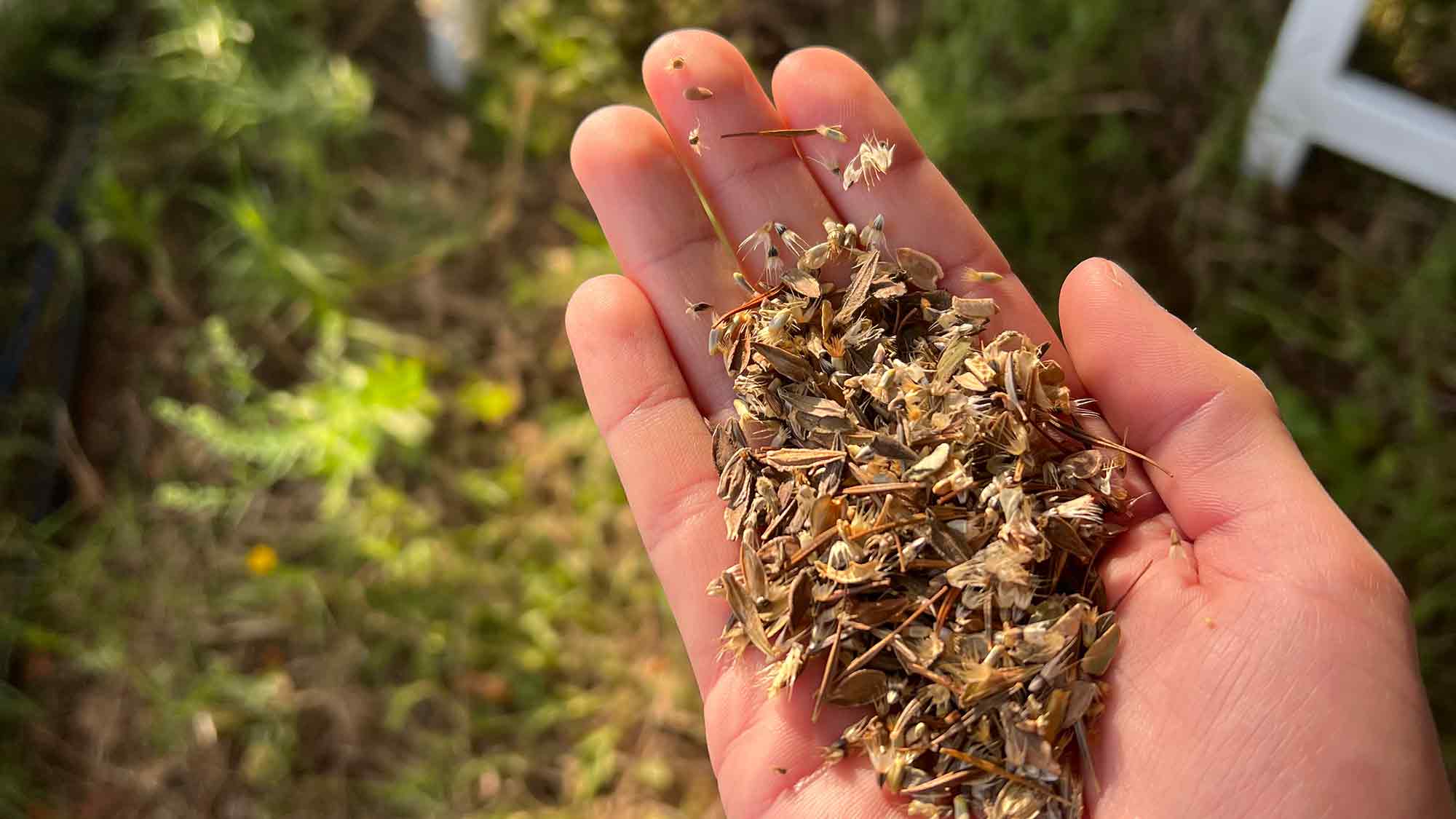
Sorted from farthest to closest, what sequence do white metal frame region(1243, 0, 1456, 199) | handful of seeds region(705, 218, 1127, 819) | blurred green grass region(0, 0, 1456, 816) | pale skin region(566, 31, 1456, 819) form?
blurred green grass region(0, 0, 1456, 816)
white metal frame region(1243, 0, 1456, 199)
handful of seeds region(705, 218, 1127, 819)
pale skin region(566, 31, 1456, 819)

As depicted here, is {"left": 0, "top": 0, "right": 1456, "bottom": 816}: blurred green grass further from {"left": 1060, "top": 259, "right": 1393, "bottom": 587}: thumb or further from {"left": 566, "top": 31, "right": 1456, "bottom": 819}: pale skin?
{"left": 1060, "top": 259, "right": 1393, "bottom": 587}: thumb

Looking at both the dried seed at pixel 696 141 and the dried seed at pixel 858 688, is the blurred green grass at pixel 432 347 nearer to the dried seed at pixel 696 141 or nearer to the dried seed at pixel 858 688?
the dried seed at pixel 696 141

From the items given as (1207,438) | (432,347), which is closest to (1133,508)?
(1207,438)

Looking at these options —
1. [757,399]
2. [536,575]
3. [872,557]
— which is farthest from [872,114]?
[536,575]

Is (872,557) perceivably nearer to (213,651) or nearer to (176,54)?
(213,651)

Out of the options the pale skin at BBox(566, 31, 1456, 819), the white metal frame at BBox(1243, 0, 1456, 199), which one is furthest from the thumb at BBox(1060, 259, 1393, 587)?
the white metal frame at BBox(1243, 0, 1456, 199)

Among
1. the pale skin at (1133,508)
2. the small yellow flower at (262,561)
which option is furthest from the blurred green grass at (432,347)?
the pale skin at (1133,508)
